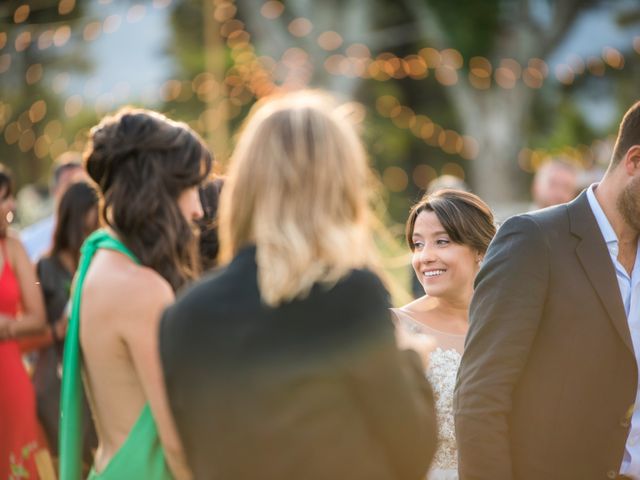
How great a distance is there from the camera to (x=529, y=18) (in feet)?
77.8

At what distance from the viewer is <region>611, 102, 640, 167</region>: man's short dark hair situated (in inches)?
138

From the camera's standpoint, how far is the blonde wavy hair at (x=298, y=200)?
232 centimetres

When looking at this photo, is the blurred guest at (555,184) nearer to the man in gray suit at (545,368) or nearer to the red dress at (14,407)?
the red dress at (14,407)

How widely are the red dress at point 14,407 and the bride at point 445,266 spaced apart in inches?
83.2

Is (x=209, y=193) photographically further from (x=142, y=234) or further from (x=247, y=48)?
(x=247, y=48)

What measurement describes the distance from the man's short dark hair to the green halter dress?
1618 millimetres

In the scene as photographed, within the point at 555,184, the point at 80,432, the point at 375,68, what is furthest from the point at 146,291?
the point at 375,68

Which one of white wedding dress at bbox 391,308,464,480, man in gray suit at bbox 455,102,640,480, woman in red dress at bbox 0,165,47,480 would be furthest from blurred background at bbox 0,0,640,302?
man in gray suit at bbox 455,102,640,480

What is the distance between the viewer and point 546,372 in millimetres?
3340

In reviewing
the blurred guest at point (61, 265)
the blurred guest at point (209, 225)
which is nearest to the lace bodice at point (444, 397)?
the blurred guest at point (209, 225)

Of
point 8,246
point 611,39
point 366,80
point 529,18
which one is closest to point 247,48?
point 366,80

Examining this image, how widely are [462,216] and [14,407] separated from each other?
2.55 m

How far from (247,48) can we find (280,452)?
2292 cm

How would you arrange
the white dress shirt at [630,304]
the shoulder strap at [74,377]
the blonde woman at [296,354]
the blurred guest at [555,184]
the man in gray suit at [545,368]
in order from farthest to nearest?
the blurred guest at [555,184] → the white dress shirt at [630,304] → the man in gray suit at [545,368] → the shoulder strap at [74,377] → the blonde woman at [296,354]
